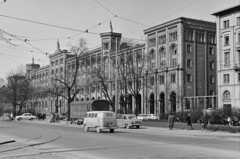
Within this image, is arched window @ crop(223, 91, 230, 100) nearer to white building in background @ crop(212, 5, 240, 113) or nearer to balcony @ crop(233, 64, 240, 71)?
white building in background @ crop(212, 5, 240, 113)

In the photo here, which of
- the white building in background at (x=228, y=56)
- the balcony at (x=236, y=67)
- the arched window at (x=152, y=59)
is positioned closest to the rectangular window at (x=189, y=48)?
the white building in background at (x=228, y=56)

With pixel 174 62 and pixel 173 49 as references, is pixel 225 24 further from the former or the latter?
pixel 174 62

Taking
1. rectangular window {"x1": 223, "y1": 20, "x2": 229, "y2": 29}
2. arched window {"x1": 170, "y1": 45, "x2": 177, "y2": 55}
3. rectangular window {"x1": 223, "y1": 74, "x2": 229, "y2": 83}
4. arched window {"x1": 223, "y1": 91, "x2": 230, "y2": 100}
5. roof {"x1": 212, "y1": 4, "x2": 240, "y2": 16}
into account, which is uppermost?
roof {"x1": 212, "y1": 4, "x2": 240, "y2": 16}

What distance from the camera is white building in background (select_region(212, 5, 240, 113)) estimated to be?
2528 inches

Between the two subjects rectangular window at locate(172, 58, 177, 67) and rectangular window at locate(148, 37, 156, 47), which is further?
rectangular window at locate(148, 37, 156, 47)

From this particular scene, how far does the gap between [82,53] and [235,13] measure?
2938cm

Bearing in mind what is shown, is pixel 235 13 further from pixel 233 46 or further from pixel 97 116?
pixel 97 116

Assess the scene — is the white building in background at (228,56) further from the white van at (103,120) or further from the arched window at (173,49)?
the white van at (103,120)

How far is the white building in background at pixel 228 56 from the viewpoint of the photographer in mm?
64213

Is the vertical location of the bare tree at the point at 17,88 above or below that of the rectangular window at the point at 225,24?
below

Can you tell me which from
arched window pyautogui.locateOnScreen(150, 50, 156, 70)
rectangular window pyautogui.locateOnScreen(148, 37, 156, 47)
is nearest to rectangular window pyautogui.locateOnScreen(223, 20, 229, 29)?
rectangular window pyautogui.locateOnScreen(148, 37, 156, 47)

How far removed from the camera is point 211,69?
79.2 metres

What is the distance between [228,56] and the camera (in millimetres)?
66750

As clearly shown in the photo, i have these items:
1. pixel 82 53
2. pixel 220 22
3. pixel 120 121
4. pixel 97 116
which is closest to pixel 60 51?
pixel 82 53
